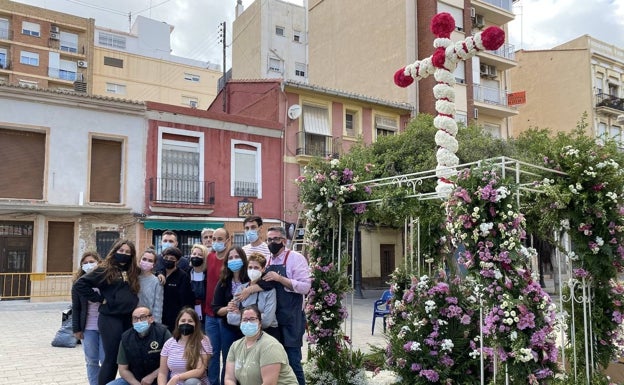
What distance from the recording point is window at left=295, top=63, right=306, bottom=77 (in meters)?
35.1

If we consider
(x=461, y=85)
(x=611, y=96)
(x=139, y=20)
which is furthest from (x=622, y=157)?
(x=139, y=20)

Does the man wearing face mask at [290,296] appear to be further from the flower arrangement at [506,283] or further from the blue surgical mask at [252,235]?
the flower arrangement at [506,283]

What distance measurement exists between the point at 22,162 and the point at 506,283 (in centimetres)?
1573

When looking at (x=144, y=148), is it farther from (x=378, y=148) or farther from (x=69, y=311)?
(x=69, y=311)

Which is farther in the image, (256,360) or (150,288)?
(150,288)

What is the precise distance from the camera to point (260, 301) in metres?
4.82

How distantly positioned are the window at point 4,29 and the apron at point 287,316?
3776cm

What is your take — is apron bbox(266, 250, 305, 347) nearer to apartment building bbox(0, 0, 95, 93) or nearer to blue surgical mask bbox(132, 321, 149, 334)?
blue surgical mask bbox(132, 321, 149, 334)

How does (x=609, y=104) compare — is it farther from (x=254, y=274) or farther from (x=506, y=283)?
(x=254, y=274)

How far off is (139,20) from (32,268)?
3270 cm

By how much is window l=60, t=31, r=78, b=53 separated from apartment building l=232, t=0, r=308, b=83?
12.2 m

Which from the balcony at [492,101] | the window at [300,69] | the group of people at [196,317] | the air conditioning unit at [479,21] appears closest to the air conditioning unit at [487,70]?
the balcony at [492,101]

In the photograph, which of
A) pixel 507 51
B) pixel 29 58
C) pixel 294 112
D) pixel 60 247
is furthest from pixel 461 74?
pixel 29 58

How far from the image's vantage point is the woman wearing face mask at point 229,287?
5.06m
